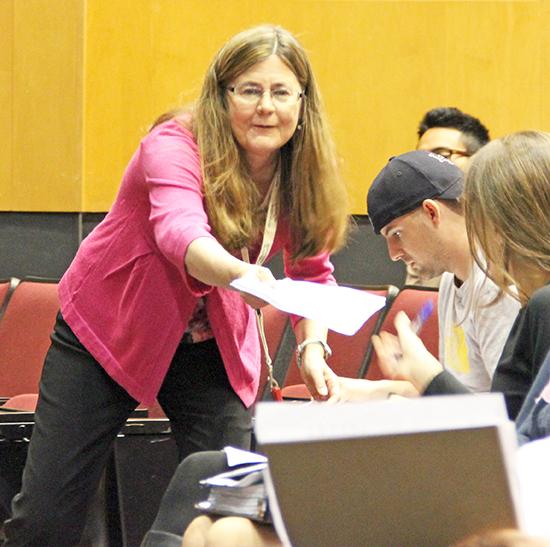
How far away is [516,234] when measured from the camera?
179cm

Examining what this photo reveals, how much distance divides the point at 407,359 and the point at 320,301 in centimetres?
24

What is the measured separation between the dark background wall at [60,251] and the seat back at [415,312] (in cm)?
119

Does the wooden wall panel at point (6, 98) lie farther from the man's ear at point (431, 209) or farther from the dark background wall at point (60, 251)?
the man's ear at point (431, 209)

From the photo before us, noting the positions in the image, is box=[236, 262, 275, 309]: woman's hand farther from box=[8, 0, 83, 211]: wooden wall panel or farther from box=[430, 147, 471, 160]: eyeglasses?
box=[8, 0, 83, 211]: wooden wall panel

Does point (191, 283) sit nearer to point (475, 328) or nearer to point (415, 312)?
point (475, 328)

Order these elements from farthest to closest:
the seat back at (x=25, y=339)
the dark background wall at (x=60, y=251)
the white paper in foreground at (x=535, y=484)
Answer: the dark background wall at (x=60, y=251), the seat back at (x=25, y=339), the white paper in foreground at (x=535, y=484)

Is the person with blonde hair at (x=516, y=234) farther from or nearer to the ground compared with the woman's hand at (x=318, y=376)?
farther from the ground

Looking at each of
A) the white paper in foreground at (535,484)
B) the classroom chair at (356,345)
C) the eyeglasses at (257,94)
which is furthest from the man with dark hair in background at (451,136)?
the white paper in foreground at (535,484)

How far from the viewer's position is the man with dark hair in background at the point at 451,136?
4.11 meters

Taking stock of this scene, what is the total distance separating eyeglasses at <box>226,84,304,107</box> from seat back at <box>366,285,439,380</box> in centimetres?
155

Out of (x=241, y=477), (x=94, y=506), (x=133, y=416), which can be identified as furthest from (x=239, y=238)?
(x=94, y=506)

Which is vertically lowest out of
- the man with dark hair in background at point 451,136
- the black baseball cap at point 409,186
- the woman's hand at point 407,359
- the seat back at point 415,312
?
the seat back at point 415,312

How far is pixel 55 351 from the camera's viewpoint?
89.6 inches

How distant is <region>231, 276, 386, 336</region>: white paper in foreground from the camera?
1.69 m
